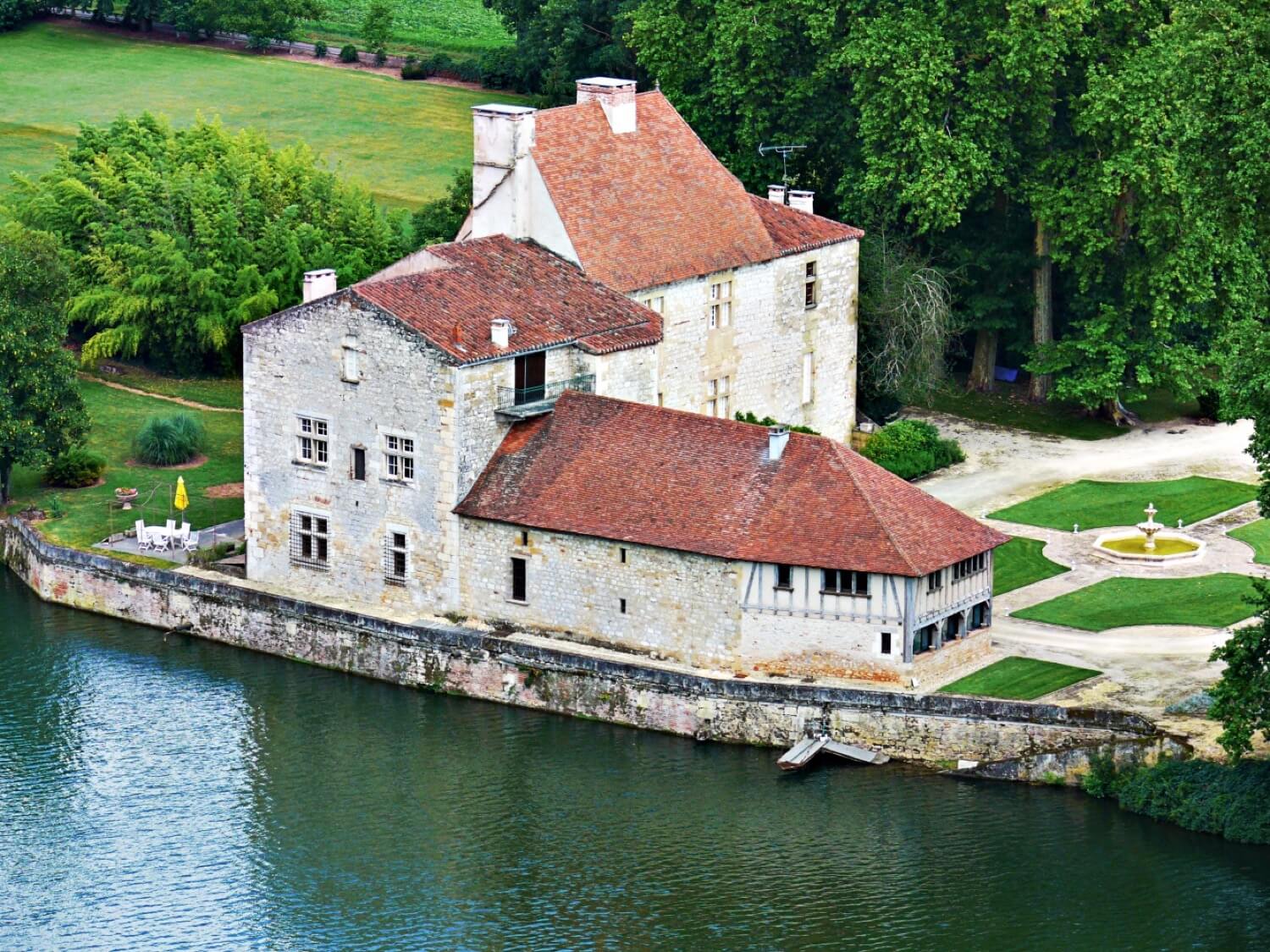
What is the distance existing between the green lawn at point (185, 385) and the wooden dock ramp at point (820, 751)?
111 feet

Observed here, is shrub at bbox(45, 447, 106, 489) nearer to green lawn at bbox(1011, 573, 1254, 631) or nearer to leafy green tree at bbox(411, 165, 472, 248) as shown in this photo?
leafy green tree at bbox(411, 165, 472, 248)

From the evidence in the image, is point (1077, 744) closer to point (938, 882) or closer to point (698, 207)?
point (938, 882)

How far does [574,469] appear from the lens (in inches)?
3041

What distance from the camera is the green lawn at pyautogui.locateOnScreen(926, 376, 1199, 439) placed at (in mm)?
96938

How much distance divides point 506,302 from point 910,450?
16857mm

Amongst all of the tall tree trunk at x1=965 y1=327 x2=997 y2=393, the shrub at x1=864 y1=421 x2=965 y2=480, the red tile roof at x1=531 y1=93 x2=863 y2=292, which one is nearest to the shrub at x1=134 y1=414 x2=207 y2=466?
the red tile roof at x1=531 y1=93 x2=863 y2=292

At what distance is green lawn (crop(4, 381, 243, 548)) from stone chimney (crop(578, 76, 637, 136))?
620 inches

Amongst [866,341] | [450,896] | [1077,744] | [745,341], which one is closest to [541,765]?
[450,896]

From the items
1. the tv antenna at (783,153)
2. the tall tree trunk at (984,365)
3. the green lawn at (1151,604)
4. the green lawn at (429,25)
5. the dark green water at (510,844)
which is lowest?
the dark green water at (510,844)

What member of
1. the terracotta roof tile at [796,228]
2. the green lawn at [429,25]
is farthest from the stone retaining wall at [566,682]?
the green lawn at [429,25]

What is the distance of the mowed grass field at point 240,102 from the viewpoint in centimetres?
13062

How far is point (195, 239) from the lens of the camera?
103625mm

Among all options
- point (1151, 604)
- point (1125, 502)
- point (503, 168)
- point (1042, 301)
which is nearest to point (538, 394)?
point (503, 168)

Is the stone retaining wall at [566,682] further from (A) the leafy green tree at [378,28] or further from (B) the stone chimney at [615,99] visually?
(A) the leafy green tree at [378,28]
